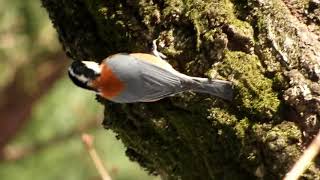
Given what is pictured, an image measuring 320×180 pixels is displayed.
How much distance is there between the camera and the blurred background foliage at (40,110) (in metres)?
3.31

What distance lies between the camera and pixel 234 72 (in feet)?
4.53

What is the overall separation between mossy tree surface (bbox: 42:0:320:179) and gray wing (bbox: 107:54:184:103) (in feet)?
0.13

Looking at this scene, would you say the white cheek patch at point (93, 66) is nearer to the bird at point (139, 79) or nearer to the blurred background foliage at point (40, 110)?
the bird at point (139, 79)

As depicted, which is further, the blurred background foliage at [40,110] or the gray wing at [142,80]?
the blurred background foliage at [40,110]

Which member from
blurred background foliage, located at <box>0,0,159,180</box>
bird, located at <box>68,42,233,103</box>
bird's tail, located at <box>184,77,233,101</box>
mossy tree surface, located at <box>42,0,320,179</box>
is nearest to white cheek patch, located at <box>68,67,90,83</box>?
bird, located at <box>68,42,233,103</box>

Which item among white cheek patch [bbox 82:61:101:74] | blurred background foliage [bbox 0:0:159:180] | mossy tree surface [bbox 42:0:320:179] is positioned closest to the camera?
mossy tree surface [bbox 42:0:320:179]

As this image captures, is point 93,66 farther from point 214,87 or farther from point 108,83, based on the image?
point 214,87

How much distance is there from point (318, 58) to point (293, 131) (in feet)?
0.49

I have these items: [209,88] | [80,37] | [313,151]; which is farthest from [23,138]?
[313,151]

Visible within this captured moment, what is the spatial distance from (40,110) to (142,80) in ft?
8.31

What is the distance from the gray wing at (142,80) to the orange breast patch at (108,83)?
0.01 meters

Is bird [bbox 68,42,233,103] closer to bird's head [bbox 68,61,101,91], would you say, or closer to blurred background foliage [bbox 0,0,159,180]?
bird's head [bbox 68,61,101,91]

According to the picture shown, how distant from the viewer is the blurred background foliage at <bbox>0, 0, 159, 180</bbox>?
331 centimetres

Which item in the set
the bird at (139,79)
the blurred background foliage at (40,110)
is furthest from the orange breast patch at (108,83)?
the blurred background foliage at (40,110)
